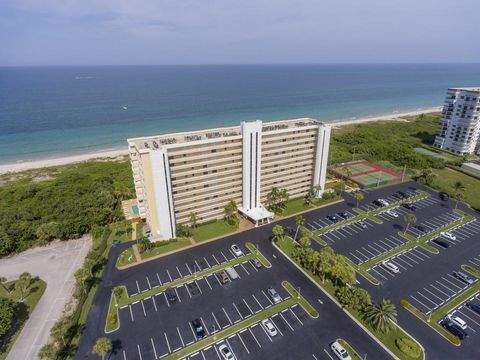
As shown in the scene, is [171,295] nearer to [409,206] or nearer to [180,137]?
[180,137]

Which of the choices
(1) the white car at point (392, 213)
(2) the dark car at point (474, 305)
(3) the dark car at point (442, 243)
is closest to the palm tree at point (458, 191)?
(1) the white car at point (392, 213)

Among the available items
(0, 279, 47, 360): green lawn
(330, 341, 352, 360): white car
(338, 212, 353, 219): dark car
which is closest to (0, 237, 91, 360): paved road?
(0, 279, 47, 360): green lawn

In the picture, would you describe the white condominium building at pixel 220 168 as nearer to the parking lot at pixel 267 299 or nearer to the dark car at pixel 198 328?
the parking lot at pixel 267 299

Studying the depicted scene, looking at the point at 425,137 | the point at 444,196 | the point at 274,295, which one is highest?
the point at 425,137

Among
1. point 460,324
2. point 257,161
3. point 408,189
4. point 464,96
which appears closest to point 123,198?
point 257,161

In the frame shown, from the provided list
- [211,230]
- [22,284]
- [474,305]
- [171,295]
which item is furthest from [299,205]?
[22,284]

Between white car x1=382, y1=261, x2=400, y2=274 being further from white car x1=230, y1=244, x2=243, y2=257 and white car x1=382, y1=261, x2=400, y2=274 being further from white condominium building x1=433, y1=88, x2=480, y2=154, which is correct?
white condominium building x1=433, y1=88, x2=480, y2=154
